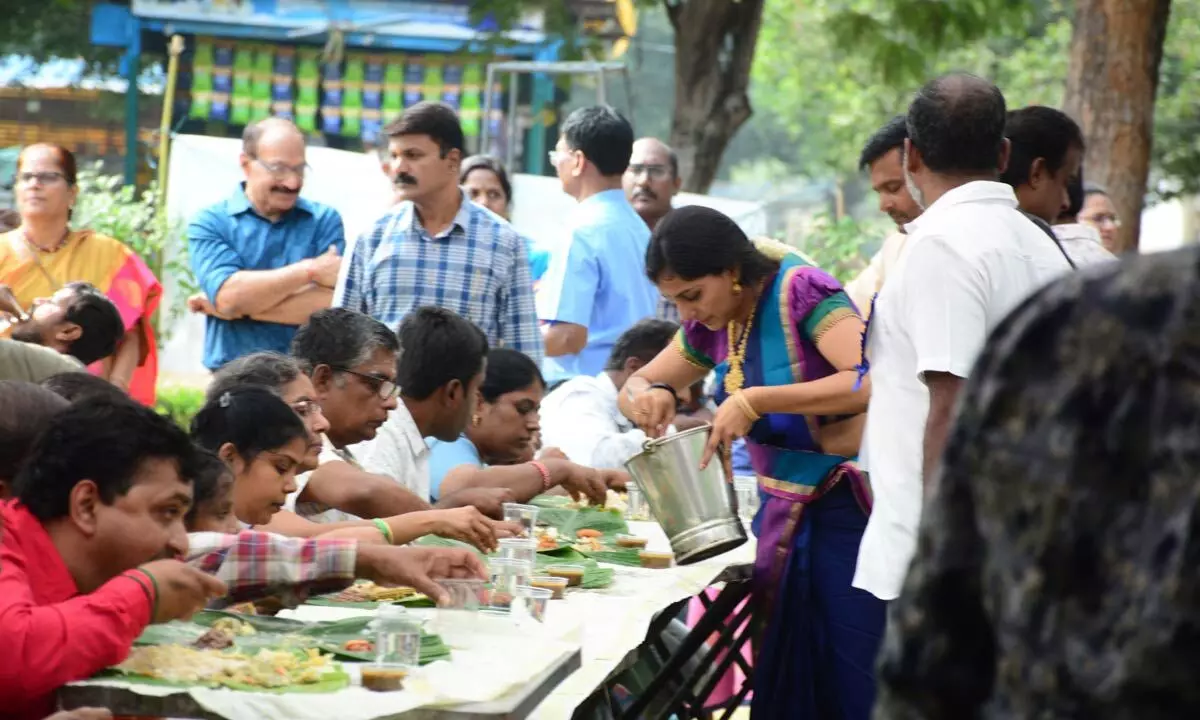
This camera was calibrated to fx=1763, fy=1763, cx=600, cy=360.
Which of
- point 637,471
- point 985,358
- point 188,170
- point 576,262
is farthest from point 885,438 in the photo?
point 188,170

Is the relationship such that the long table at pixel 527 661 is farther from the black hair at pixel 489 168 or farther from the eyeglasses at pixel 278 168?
the black hair at pixel 489 168

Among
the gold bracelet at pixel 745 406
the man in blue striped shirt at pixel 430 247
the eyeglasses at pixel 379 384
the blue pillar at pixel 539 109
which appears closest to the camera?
the gold bracelet at pixel 745 406

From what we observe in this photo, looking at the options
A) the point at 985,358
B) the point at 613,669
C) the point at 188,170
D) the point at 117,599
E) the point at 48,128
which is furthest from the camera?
the point at 48,128

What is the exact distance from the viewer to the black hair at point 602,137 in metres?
7.38

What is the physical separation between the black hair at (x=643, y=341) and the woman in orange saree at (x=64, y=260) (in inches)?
71.4

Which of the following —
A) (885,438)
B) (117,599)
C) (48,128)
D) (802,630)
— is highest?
(48,128)

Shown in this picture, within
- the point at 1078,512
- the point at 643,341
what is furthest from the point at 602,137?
the point at 1078,512

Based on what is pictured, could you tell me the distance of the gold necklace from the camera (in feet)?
16.8

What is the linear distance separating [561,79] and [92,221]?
3.64 m

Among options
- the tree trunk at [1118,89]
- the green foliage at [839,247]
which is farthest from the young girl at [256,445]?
the green foliage at [839,247]

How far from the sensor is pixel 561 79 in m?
13.5

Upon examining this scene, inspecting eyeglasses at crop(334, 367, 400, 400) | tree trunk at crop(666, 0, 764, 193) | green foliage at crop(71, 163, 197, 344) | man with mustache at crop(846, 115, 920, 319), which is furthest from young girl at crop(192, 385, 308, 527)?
tree trunk at crop(666, 0, 764, 193)

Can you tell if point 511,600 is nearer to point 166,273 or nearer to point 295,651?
point 295,651

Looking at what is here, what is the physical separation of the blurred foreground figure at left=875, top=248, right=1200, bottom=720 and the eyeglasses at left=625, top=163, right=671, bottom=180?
7.03m
